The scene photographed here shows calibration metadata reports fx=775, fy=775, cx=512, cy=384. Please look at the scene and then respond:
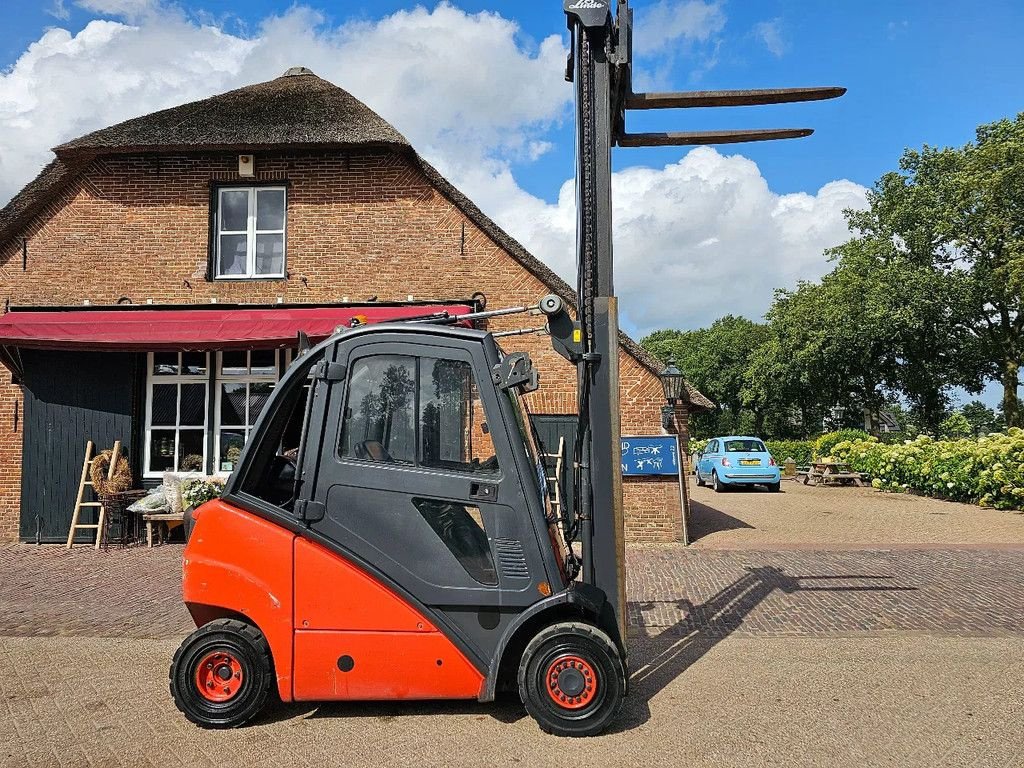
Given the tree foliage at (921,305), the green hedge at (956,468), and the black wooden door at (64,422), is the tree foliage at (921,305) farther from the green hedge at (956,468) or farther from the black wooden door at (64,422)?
the black wooden door at (64,422)

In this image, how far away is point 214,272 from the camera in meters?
12.2

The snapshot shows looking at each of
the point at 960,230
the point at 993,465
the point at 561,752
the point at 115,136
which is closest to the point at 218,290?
the point at 115,136

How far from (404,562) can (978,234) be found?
3330cm

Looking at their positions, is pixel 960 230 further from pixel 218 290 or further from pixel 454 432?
pixel 454 432

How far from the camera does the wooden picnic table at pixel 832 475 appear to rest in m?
23.8

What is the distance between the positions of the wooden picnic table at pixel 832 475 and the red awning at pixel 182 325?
17.0 metres

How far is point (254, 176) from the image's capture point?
12.2 m

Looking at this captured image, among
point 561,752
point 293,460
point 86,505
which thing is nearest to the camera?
point 561,752

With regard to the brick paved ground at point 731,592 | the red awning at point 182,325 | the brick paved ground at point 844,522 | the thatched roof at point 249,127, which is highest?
the thatched roof at point 249,127

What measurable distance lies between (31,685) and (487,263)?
27.2 feet

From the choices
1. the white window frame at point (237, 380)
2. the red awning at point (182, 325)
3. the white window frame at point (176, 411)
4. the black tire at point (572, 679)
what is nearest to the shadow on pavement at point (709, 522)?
the red awning at point (182, 325)

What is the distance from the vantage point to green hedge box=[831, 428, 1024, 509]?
1591 centimetres

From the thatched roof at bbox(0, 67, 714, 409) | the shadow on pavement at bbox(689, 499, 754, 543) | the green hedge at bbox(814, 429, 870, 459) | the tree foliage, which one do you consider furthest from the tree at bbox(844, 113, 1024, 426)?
the thatched roof at bbox(0, 67, 714, 409)

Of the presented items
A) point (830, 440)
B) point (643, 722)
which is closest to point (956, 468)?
point (830, 440)
